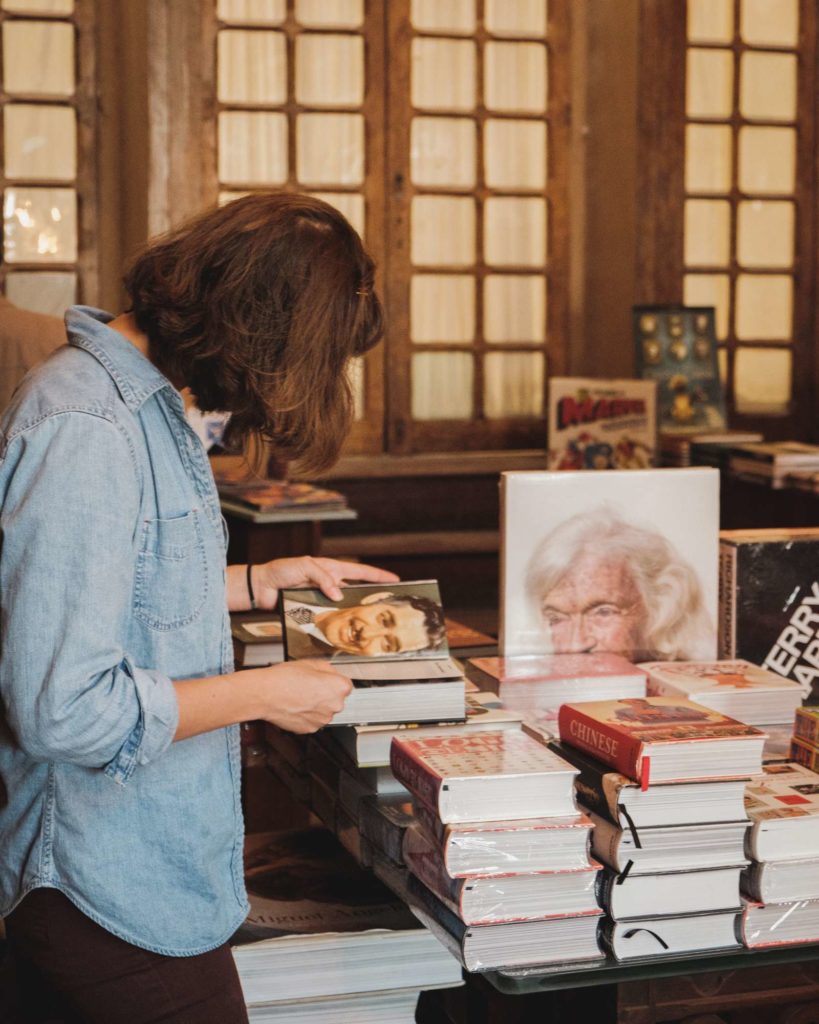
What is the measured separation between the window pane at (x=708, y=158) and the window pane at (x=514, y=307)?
2.67ft

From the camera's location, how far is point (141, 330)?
1.49m

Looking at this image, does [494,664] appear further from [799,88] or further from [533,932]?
[799,88]

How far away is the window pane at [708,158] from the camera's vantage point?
598 cm

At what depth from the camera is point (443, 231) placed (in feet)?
19.2

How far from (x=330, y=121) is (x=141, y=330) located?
14.5 ft

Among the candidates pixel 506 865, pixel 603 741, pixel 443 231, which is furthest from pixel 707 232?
pixel 506 865

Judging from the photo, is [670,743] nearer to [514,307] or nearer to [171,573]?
[171,573]

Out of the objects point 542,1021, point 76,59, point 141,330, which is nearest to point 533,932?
point 542,1021

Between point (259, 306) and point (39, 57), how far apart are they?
4642 mm

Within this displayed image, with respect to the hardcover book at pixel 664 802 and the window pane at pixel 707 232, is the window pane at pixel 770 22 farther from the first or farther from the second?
the hardcover book at pixel 664 802

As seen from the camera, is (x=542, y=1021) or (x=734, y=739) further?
(x=542, y=1021)

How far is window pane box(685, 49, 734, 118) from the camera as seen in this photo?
595 centimetres

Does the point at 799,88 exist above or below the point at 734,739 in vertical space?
above

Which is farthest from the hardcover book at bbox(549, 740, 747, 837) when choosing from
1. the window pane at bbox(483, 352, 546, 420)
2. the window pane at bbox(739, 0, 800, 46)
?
the window pane at bbox(739, 0, 800, 46)
